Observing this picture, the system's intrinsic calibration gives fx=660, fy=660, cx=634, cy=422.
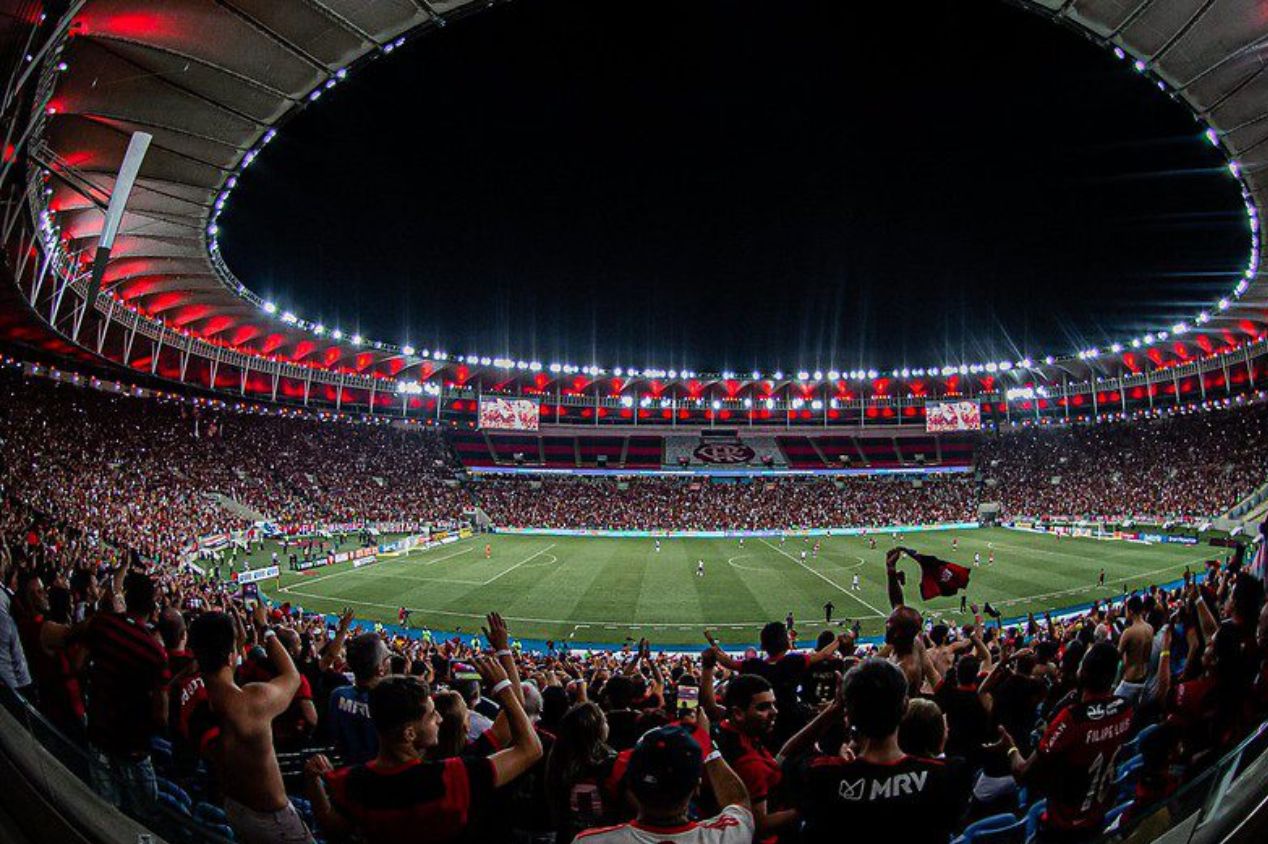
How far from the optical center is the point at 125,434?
133 ft

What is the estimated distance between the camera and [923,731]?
10.6ft

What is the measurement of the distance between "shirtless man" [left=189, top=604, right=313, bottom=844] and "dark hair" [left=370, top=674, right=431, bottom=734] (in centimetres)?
102

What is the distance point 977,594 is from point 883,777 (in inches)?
1150

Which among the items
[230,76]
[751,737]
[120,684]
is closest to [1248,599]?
[751,737]

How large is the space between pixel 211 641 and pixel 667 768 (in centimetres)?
278

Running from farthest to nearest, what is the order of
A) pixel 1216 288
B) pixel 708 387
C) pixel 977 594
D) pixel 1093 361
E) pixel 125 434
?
pixel 708 387 → pixel 1093 361 → pixel 1216 288 → pixel 125 434 → pixel 977 594

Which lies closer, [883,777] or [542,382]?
[883,777]

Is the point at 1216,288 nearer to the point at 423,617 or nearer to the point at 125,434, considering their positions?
the point at 423,617

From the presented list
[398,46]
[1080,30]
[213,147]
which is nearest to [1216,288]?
[1080,30]

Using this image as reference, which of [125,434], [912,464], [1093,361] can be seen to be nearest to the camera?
[125,434]

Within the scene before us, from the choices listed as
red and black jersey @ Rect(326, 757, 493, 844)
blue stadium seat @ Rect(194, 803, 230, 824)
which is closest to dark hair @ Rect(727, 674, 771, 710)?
red and black jersey @ Rect(326, 757, 493, 844)

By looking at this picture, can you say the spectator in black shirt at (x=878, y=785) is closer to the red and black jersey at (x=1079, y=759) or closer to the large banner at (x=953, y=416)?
the red and black jersey at (x=1079, y=759)

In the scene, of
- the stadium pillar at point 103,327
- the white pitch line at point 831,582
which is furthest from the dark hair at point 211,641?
the stadium pillar at point 103,327

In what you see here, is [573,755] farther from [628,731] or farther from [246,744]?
[246,744]
